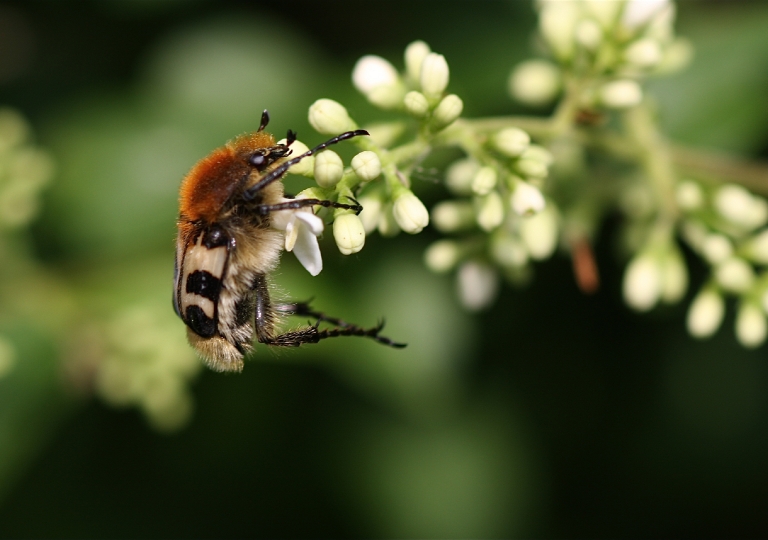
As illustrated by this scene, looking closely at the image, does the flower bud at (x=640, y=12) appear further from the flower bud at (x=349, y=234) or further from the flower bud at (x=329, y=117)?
the flower bud at (x=349, y=234)

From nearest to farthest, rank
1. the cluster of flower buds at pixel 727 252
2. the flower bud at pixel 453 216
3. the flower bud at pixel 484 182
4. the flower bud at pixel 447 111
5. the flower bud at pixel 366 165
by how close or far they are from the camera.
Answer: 1. the flower bud at pixel 366 165
2. the flower bud at pixel 447 111
3. the flower bud at pixel 484 182
4. the flower bud at pixel 453 216
5. the cluster of flower buds at pixel 727 252

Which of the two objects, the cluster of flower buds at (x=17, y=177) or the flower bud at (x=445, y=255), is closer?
the flower bud at (x=445, y=255)

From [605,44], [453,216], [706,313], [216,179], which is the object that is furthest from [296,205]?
[706,313]

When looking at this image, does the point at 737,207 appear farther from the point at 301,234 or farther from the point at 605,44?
the point at 301,234

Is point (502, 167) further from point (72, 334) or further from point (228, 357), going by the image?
point (72, 334)

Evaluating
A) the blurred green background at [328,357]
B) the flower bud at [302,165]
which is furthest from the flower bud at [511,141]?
the blurred green background at [328,357]

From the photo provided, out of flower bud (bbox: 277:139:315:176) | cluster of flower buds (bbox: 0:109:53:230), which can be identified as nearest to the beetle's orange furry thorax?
flower bud (bbox: 277:139:315:176)
